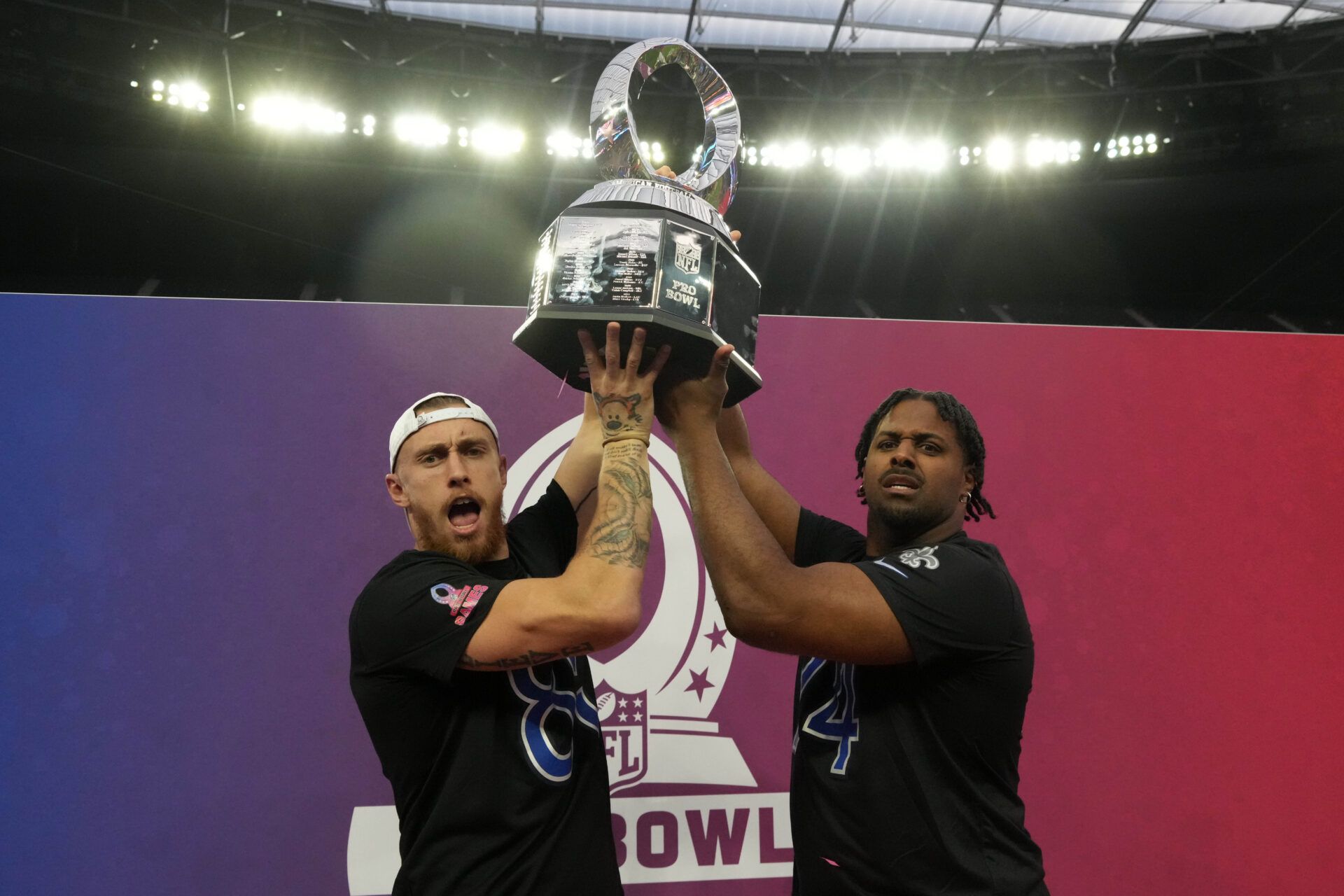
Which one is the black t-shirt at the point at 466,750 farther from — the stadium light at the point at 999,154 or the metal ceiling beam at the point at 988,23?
the stadium light at the point at 999,154

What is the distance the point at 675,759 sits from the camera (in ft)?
8.14

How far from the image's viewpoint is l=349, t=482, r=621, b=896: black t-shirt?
1527 mm

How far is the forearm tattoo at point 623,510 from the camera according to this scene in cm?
150

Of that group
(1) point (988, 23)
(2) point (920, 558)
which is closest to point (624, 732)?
(2) point (920, 558)

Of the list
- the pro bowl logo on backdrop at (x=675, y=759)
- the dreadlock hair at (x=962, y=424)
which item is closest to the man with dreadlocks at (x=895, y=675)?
the dreadlock hair at (x=962, y=424)

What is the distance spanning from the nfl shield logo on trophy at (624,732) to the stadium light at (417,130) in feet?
22.9

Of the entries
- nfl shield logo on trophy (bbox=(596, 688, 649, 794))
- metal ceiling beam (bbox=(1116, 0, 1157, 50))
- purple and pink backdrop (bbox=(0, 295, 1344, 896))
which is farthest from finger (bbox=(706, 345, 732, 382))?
metal ceiling beam (bbox=(1116, 0, 1157, 50))

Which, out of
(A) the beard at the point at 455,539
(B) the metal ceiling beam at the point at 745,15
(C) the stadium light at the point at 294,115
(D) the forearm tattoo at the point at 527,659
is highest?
(B) the metal ceiling beam at the point at 745,15

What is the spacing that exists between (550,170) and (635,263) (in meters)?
7.38

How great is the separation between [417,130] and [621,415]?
25.2ft

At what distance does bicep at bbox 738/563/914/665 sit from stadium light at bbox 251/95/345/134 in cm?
790

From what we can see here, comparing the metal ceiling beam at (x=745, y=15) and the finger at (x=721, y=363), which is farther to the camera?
the metal ceiling beam at (x=745, y=15)

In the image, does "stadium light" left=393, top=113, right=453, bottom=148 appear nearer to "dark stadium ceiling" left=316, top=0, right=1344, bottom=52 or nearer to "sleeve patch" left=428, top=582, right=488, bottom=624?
"dark stadium ceiling" left=316, top=0, right=1344, bottom=52

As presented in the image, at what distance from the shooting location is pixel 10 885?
7.48ft
